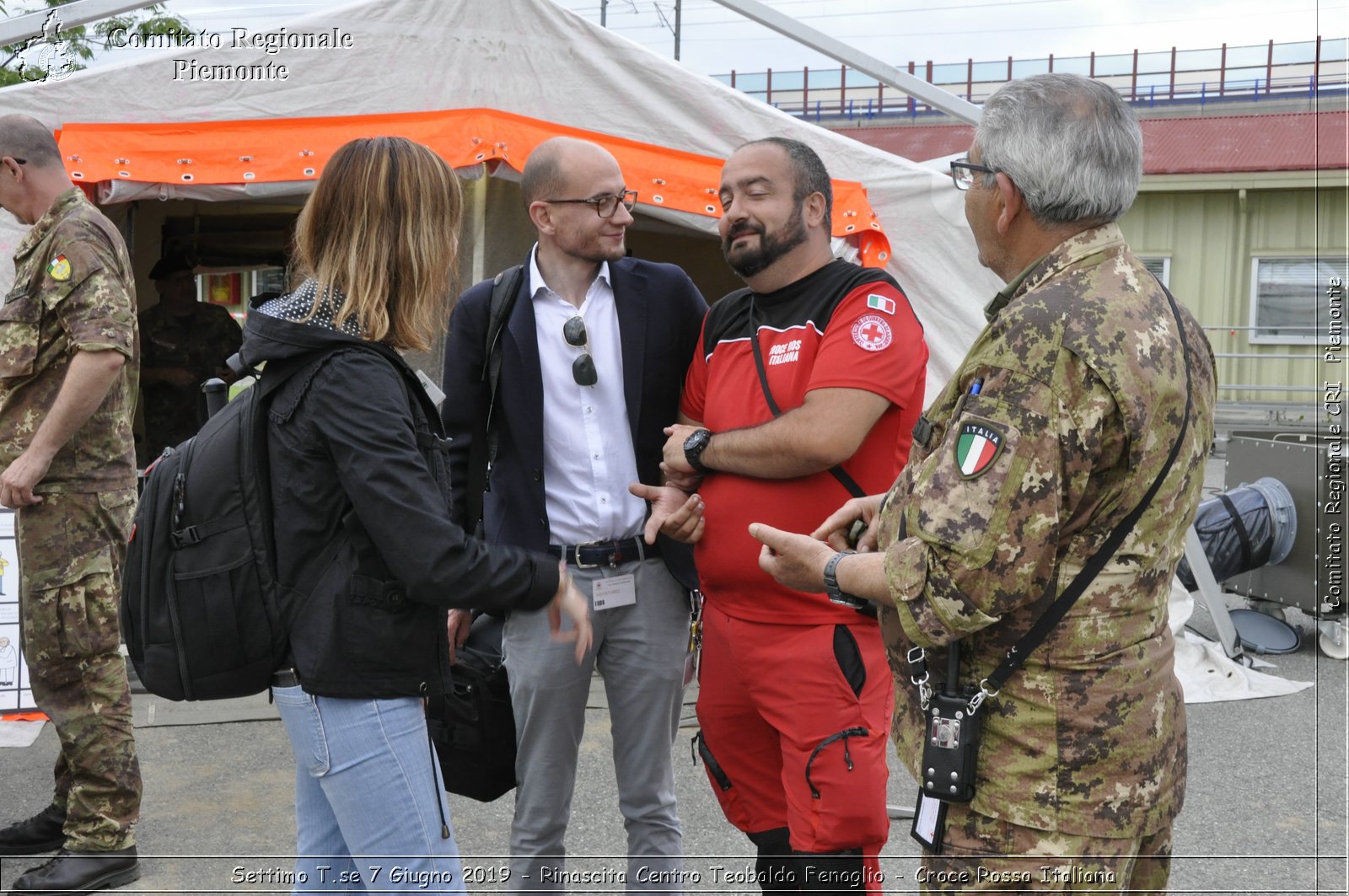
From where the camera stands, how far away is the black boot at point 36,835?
12.6 ft

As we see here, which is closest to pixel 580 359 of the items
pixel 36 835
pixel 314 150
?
pixel 36 835

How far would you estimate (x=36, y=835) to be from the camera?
12.7 ft

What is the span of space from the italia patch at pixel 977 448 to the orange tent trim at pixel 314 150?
3.96 metres

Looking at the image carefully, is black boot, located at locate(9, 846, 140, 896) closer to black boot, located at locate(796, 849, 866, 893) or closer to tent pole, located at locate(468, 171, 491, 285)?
black boot, located at locate(796, 849, 866, 893)

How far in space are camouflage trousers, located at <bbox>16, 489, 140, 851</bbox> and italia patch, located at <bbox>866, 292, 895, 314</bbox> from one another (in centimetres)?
255

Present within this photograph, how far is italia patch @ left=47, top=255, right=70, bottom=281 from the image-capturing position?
3625mm

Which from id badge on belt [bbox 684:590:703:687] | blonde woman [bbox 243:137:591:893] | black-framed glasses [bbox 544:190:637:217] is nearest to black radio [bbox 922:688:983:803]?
blonde woman [bbox 243:137:591:893]

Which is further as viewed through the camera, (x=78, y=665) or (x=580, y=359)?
(x=78, y=665)

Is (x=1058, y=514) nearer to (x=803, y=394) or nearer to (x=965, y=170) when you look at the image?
(x=965, y=170)

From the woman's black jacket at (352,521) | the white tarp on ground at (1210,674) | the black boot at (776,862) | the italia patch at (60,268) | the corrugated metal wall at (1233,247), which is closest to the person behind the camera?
the woman's black jacket at (352,521)

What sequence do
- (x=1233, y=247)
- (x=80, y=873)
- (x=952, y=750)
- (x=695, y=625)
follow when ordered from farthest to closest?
(x=1233, y=247), (x=80, y=873), (x=695, y=625), (x=952, y=750)

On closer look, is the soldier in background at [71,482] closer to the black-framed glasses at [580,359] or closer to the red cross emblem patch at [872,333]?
the black-framed glasses at [580,359]

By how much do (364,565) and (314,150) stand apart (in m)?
3.95

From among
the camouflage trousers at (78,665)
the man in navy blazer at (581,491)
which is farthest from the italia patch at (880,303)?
the camouflage trousers at (78,665)
